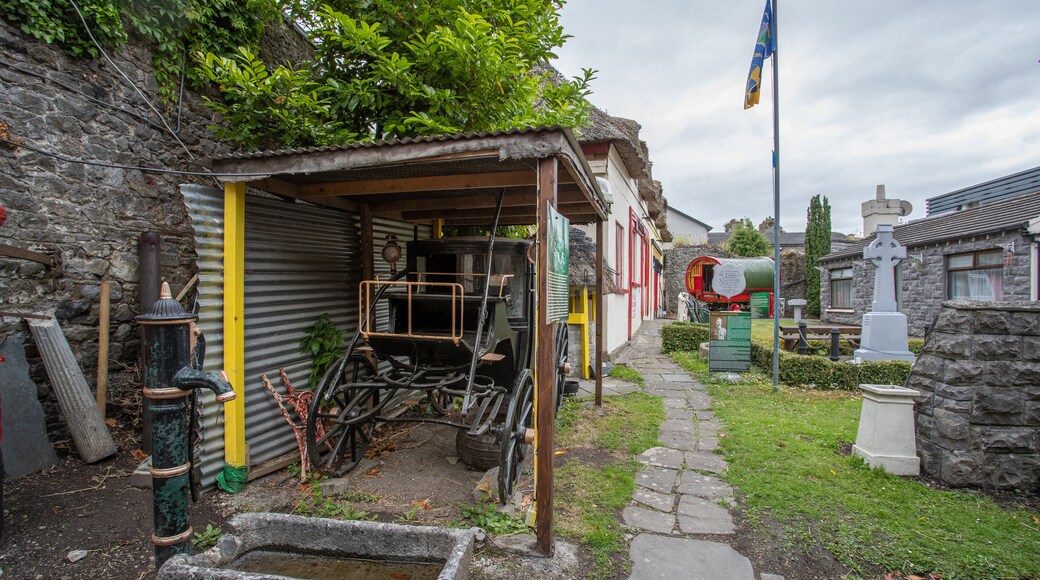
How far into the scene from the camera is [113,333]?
4.52 metres

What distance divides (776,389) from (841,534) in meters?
4.71

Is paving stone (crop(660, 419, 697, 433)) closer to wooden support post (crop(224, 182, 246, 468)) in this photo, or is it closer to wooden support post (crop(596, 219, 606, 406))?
wooden support post (crop(596, 219, 606, 406))

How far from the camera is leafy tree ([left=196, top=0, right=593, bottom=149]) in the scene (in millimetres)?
4578

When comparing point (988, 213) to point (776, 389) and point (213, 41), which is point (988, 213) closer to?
point (776, 389)

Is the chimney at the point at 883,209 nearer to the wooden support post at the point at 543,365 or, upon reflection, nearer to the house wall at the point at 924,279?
the house wall at the point at 924,279

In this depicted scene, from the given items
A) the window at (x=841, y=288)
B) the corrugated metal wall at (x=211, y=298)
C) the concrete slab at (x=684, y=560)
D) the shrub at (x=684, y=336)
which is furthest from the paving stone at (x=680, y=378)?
the window at (x=841, y=288)

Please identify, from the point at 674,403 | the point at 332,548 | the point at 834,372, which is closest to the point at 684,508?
the point at 332,548

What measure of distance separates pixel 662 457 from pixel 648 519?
1315 millimetres

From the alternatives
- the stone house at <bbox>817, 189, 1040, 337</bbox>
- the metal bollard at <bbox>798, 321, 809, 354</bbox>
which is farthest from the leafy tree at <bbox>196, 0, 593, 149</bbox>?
the stone house at <bbox>817, 189, 1040, 337</bbox>

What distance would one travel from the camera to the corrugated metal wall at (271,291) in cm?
355

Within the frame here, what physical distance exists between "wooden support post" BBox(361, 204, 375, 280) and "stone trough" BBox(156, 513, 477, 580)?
2.86 metres

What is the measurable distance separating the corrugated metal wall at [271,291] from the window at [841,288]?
750 inches

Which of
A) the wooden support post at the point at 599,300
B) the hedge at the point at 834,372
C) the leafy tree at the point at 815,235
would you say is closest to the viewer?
the wooden support post at the point at 599,300

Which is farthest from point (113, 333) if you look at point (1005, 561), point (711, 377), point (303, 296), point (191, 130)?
point (711, 377)
